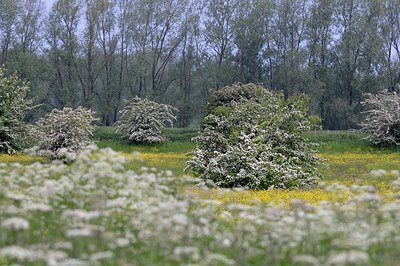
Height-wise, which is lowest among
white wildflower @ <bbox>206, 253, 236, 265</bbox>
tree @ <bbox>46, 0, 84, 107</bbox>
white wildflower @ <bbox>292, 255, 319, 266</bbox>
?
white wildflower @ <bbox>206, 253, 236, 265</bbox>

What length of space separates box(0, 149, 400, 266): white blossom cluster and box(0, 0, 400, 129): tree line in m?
42.5

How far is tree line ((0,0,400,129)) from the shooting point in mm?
49844

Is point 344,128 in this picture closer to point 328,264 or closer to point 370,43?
point 370,43

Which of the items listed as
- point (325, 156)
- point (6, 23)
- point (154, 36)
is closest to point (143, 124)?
point (325, 156)

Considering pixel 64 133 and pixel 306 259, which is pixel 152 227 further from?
pixel 64 133

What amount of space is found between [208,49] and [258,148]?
38.4m

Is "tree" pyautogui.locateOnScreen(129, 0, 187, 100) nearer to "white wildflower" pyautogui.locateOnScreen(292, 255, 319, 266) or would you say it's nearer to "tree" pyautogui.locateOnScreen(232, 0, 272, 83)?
"tree" pyautogui.locateOnScreen(232, 0, 272, 83)

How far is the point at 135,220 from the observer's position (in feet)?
20.0

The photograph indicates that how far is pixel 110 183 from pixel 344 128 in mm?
46145

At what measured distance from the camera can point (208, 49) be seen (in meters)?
54.0

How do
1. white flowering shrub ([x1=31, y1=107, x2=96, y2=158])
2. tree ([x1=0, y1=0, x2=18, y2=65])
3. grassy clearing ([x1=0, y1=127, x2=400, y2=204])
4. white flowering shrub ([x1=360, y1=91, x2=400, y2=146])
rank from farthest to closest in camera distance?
tree ([x1=0, y1=0, x2=18, y2=65]) < white flowering shrub ([x1=360, y1=91, x2=400, y2=146]) < white flowering shrub ([x1=31, y1=107, x2=96, y2=158]) < grassy clearing ([x1=0, y1=127, x2=400, y2=204])

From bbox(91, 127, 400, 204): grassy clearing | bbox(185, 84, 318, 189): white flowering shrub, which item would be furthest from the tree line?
bbox(185, 84, 318, 189): white flowering shrub

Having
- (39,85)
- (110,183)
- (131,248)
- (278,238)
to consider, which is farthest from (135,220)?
(39,85)

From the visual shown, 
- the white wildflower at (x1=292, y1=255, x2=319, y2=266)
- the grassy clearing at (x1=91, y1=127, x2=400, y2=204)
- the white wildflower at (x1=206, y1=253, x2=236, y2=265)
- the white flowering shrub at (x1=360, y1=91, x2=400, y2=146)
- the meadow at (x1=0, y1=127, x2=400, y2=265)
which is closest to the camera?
the white wildflower at (x1=292, y1=255, x2=319, y2=266)
